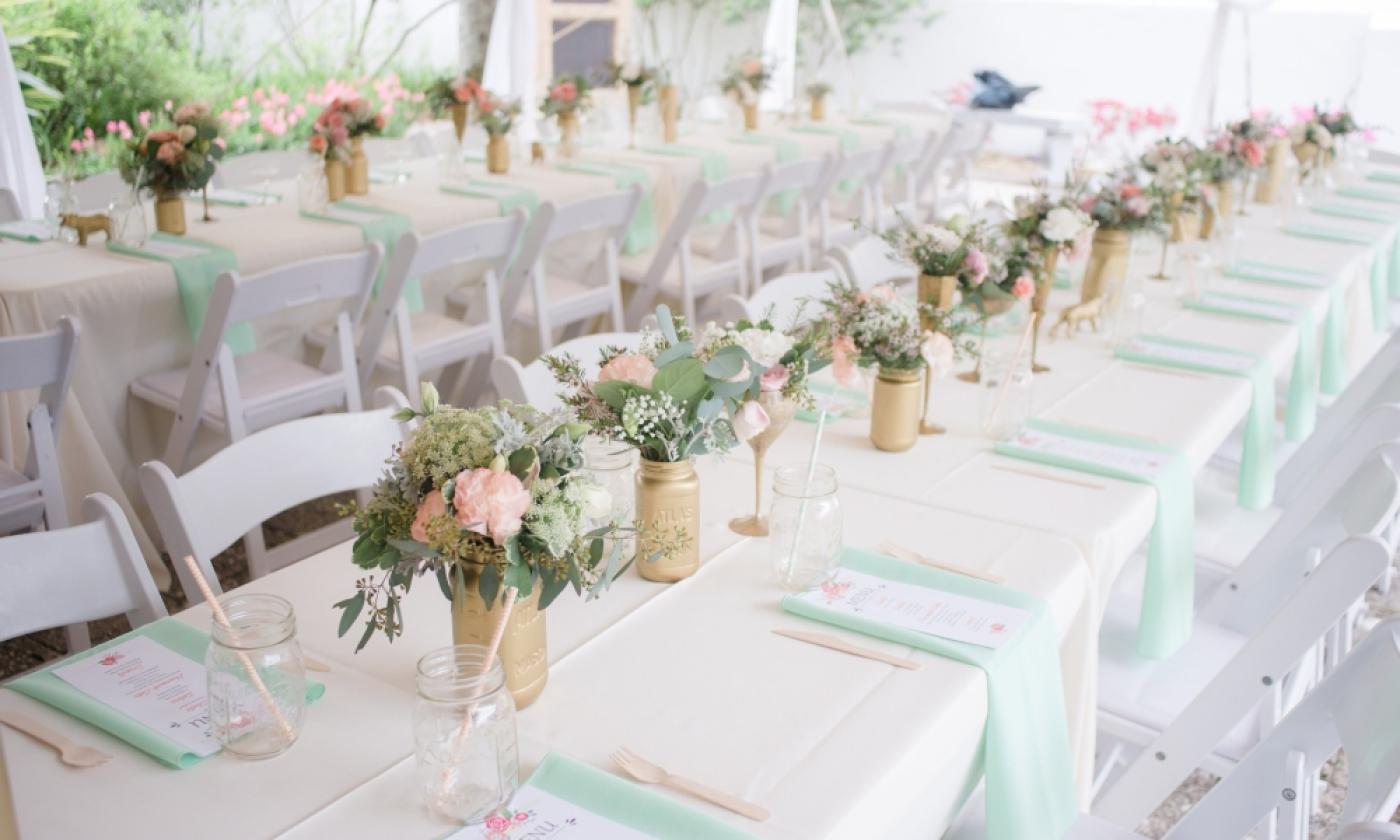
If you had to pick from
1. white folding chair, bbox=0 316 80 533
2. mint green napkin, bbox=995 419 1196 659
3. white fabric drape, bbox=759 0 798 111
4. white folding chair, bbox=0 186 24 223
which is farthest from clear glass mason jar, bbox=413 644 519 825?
white fabric drape, bbox=759 0 798 111

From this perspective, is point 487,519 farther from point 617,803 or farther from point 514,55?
point 514,55

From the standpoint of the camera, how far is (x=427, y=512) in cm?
134

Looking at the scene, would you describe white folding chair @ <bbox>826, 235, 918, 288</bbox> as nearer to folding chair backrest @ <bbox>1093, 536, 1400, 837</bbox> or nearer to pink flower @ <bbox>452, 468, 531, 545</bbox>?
folding chair backrest @ <bbox>1093, 536, 1400, 837</bbox>

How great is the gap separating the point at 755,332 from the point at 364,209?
287 cm

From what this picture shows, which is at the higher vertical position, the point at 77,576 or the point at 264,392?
the point at 77,576

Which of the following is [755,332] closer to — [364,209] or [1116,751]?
[1116,751]

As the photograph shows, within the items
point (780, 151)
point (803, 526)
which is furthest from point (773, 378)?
point (780, 151)

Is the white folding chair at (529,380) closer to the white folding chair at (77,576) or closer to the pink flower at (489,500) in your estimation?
the white folding chair at (77,576)

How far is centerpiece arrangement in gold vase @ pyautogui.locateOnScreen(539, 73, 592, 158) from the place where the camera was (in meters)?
5.34

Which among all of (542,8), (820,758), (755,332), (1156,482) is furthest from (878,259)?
(542,8)

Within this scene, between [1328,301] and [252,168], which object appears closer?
[1328,301]

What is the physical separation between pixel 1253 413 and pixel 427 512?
2196mm

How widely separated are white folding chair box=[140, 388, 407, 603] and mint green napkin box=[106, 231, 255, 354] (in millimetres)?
1430

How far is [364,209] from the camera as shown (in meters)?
4.36
